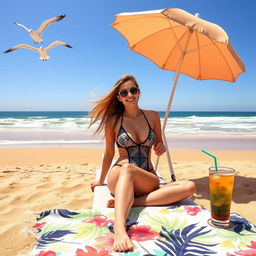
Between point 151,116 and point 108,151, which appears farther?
point 151,116

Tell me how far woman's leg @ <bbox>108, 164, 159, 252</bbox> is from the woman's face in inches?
32.4

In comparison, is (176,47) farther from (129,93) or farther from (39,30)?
(39,30)

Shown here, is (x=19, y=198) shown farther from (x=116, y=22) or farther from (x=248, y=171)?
(x=248, y=171)

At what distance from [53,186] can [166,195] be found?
210cm

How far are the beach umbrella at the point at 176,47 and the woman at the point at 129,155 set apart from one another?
63 cm

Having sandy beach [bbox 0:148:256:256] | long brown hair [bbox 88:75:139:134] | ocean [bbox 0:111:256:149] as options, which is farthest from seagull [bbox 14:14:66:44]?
long brown hair [bbox 88:75:139:134]

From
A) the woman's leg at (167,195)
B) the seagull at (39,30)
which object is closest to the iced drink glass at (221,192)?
the woman's leg at (167,195)

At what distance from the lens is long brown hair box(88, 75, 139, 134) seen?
111 inches

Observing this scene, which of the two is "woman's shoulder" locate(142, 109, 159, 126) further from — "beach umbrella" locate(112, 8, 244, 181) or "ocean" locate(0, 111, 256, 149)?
"ocean" locate(0, 111, 256, 149)

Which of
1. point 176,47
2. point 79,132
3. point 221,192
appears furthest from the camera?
point 79,132

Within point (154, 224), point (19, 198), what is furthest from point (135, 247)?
point (19, 198)

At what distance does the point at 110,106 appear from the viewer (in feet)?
9.59

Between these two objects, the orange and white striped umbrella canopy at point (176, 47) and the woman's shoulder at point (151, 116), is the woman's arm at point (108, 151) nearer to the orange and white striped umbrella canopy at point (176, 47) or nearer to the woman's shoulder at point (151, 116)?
the woman's shoulder at point (151, 116)

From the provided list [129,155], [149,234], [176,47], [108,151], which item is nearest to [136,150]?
[129,155]
